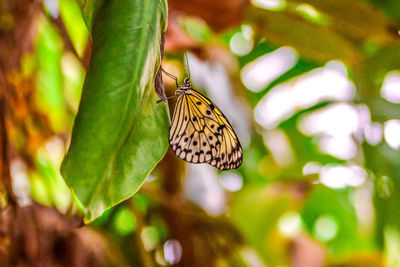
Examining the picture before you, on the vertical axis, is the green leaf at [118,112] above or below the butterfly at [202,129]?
above

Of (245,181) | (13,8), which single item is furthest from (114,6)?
(245,181)

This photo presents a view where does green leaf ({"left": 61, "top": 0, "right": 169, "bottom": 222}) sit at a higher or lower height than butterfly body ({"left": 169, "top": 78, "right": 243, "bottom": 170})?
higher

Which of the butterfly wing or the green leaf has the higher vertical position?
the green leaf

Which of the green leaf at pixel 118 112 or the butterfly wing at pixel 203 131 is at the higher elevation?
the green leaf at pixel 118 112

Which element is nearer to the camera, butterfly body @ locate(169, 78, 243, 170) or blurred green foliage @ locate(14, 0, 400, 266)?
blurred green foliage @ locate(14, 0, 400, 266)

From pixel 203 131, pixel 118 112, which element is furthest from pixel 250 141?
pixel 118 112

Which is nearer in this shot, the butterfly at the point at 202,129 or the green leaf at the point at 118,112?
the green leaf at the point at 118,112

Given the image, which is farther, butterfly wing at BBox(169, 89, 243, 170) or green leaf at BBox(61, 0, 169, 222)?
butterfly wing at BBox(169, 89, 243, 170)
